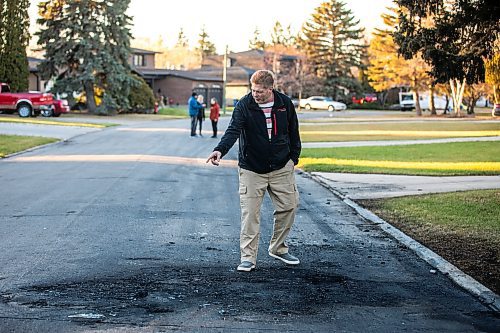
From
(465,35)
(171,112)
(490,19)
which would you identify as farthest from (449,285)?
(171,112)

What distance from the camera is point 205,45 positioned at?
14638 centimetres

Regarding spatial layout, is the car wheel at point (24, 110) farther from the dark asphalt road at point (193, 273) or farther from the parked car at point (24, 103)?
the dark asphalt road at point (193, 273)

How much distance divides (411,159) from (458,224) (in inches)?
437

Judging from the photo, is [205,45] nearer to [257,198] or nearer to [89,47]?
[89,47]

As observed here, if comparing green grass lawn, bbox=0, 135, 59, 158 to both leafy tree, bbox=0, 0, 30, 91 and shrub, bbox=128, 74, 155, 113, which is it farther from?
shrub, bbox=128, 74, 155, 113

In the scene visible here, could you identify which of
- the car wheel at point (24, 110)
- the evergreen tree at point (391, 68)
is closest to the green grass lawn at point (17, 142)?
the car wheel at point (24, 110)

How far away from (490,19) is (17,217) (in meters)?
8.41

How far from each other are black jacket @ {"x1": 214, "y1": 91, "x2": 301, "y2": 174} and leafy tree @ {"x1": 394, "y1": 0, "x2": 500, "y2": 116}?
6.90m

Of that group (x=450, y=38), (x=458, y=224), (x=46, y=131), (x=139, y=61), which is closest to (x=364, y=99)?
(x=139, y=61)

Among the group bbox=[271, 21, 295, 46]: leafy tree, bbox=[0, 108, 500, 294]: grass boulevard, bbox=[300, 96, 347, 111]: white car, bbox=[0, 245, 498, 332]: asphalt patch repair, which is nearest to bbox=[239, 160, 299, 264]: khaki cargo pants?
bbox=[0, 245, 498, 332]: asphalt patch repair

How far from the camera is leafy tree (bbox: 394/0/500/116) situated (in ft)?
44.7

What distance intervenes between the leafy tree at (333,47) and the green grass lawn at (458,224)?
79.2 m

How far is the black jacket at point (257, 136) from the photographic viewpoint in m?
7.52

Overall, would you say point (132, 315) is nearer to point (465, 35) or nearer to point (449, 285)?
point (449, 285)
